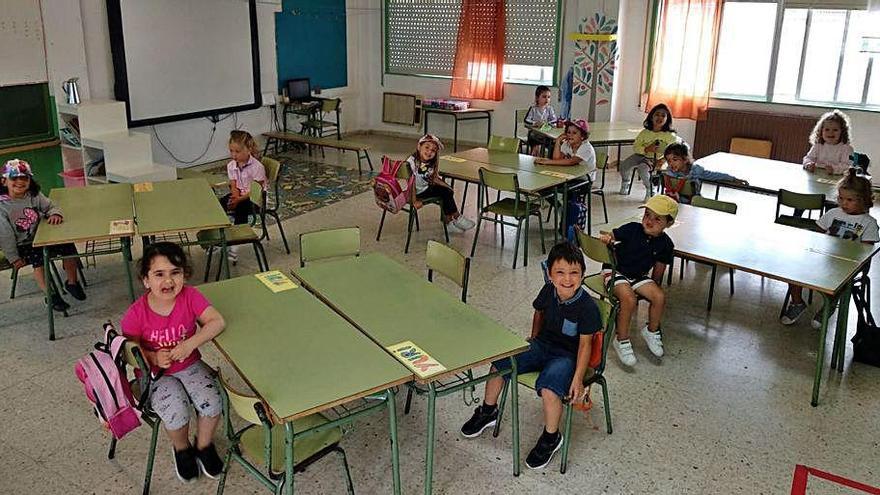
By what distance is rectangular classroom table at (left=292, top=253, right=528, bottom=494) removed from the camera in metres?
2.74

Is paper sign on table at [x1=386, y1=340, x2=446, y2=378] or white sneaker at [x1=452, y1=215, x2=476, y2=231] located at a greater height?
paper sign on table at [x1=386, y1=340, x2=446, y2=378]

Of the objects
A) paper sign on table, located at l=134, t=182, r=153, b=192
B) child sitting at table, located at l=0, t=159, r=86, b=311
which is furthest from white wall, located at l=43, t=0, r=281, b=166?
child sitting at table, located at l=0, t=159, r=86, b=311

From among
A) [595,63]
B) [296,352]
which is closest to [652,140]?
[595,63]

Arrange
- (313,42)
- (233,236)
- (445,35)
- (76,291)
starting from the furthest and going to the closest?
(445,35) < (313,42) < (233,236) < (76,291)

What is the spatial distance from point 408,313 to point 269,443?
87 centimetres

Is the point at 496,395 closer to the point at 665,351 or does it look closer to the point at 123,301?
the point at 665,351

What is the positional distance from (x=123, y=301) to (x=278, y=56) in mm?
5557

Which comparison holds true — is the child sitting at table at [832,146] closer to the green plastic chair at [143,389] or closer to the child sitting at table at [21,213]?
the green plastic chair at [143,389]

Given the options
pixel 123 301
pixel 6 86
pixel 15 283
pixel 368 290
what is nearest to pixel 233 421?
pixel 368 290

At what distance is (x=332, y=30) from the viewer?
10289 mm

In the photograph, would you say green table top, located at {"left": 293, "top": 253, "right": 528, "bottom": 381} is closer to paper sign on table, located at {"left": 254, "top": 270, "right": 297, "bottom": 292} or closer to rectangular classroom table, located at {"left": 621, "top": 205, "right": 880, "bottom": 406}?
paper sign on table, located at {"left": 254, "top": 270, "right": 297, "bottom": 292}

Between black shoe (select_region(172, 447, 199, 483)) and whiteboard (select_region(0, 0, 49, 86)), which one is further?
whiteboard (select_region(0, 0, 49, 86))

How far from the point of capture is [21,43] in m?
6.51

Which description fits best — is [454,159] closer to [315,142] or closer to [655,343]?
[655,343]
